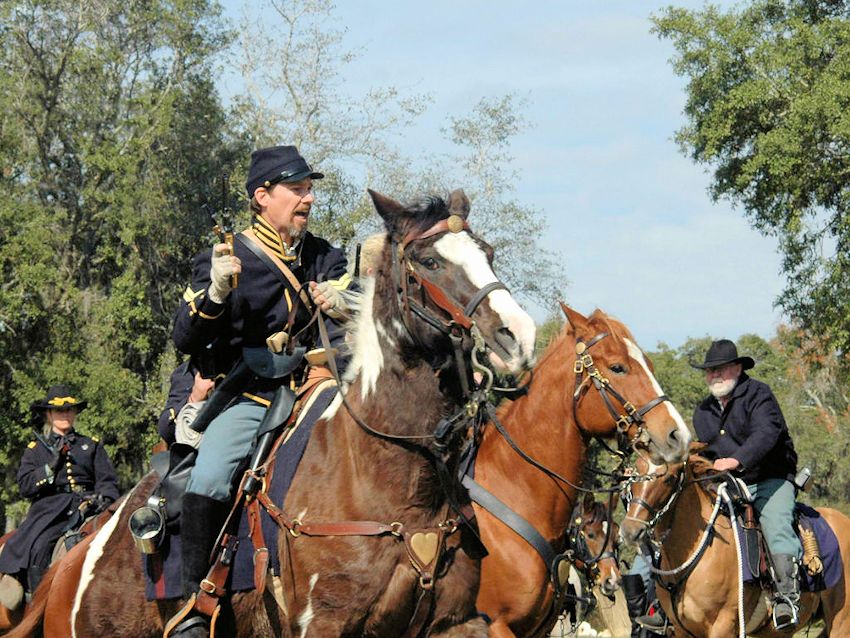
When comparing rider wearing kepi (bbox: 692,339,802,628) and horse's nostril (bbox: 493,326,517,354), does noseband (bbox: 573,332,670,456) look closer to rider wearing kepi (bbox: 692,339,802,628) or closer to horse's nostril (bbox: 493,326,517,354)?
rider wearing kepi (bbox: 692,339,802,628)

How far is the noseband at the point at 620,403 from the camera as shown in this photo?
30.8 ft

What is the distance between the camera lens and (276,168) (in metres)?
6.56

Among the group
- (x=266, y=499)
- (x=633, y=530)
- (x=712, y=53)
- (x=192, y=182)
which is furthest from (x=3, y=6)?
(x=266, y=499)

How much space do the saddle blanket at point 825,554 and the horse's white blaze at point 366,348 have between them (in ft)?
25.7

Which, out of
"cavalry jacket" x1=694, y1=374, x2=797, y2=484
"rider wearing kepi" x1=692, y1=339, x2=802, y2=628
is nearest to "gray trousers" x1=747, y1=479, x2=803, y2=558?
"rider wearing kepi" x1=692, y1=339, x2=802, y2=628

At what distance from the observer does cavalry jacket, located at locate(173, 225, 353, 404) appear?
6.23 meters

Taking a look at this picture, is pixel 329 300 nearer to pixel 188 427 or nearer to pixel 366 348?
pixel 366 348

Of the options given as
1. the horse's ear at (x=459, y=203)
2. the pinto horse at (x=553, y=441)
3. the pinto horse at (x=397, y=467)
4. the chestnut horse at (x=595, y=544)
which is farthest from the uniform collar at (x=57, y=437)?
the horse's ear at (x=459, y=203)

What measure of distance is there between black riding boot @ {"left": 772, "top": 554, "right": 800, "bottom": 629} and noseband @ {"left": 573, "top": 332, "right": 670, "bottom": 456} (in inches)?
126

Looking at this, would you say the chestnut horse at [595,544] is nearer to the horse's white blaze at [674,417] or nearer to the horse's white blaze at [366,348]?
the horse's white blaze at [674,417]

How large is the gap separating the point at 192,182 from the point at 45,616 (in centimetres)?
3783

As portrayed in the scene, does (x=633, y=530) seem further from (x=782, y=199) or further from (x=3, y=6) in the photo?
(x=3, y=6)

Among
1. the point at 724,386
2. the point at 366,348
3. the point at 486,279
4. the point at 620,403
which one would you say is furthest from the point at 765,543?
the point at 486,279

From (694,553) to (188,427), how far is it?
258 inches
